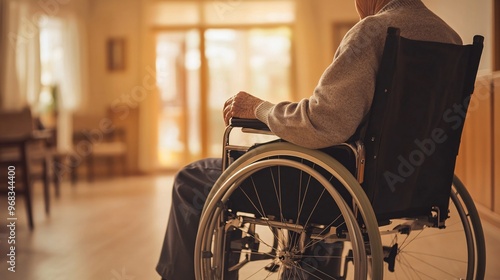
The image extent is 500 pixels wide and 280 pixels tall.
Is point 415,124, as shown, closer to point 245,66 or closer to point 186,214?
point 186,214

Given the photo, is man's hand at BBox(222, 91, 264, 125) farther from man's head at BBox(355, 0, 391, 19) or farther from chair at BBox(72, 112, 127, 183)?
chair at BBox(72, 112, 127, 183)

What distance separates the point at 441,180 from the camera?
1.44 metres

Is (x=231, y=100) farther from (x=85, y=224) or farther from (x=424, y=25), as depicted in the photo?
(x=85, y=224)

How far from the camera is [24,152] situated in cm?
326

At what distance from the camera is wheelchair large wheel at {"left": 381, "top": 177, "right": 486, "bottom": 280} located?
1460 mm

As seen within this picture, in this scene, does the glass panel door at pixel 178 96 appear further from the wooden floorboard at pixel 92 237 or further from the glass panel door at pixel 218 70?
the wooden floorboard at pixel 92 237

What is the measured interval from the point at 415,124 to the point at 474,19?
258 cm

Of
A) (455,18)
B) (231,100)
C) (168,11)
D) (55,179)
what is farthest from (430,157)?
(168,11)

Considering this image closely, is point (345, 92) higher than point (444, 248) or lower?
higher

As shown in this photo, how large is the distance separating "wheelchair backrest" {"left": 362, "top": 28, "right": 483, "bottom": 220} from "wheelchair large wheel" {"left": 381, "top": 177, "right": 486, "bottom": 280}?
94mm

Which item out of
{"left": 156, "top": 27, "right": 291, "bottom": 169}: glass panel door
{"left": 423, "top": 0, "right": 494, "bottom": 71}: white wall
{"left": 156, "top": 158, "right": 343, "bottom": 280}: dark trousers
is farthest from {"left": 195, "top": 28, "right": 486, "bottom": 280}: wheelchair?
{"left": 156, "top": 27, "right": 291, "bottom": 169}: glass panel door

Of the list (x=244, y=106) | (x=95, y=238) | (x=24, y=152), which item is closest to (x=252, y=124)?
(x=244, y=106)

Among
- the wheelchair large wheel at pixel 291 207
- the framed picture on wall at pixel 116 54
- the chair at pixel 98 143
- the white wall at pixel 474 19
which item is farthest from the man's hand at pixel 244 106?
the framed picture on wall at pixel 116 54

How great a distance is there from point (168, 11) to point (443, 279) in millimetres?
5628
